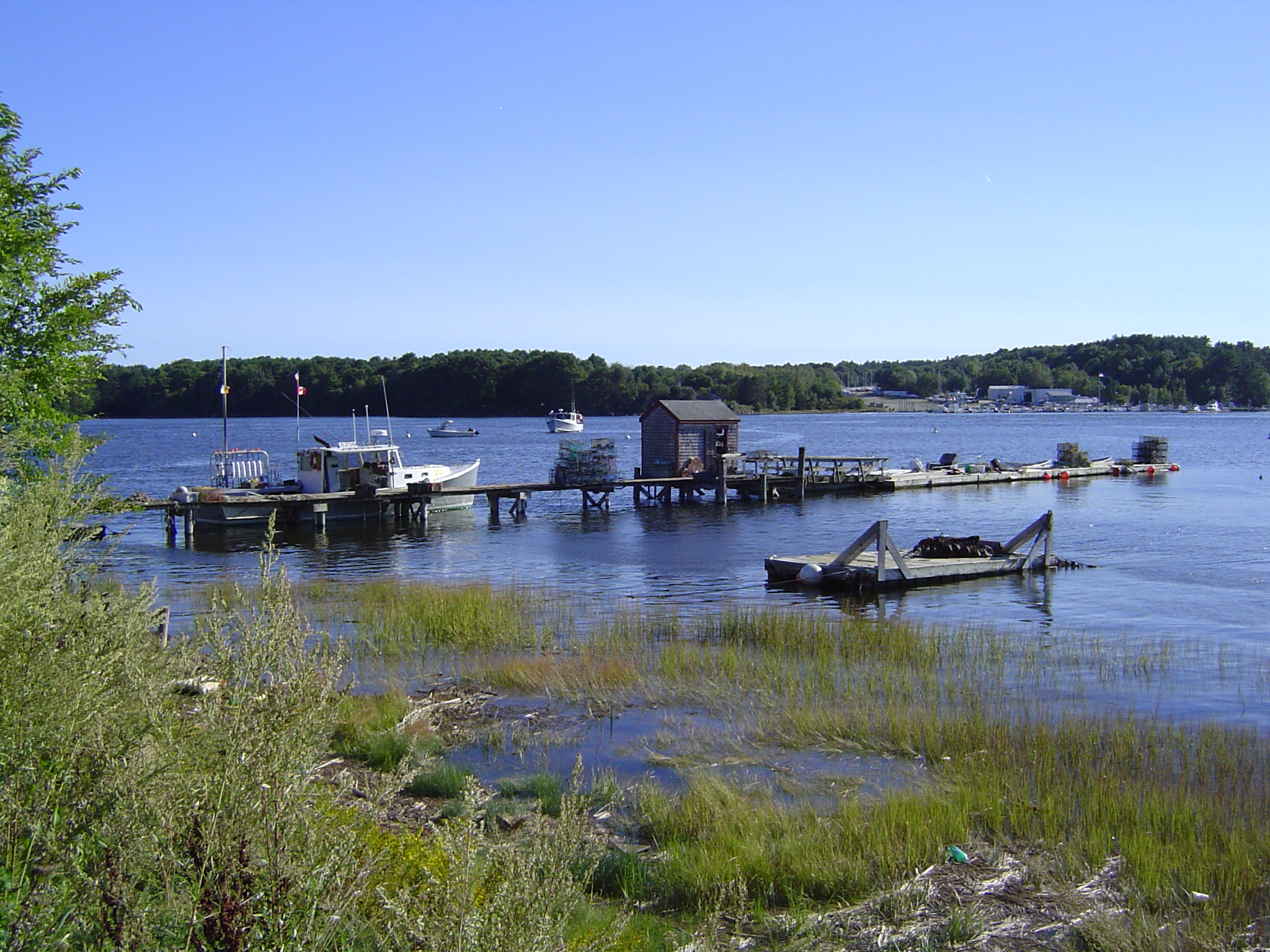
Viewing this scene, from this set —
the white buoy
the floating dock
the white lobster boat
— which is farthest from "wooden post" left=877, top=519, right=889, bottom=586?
the white lobster boat

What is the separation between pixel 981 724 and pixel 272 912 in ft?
30.2

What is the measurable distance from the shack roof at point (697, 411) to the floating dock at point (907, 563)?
18.7 metres

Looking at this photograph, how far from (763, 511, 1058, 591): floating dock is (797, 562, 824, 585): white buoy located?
0.01 m

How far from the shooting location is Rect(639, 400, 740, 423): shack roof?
147 ft

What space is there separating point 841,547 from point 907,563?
8379 millimetres

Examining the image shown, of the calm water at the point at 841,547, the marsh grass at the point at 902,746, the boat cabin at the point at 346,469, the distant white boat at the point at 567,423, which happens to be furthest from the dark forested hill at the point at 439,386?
the marsh grass at the point at 902,746

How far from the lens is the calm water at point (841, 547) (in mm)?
21797

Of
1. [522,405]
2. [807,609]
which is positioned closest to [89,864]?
[807,609]

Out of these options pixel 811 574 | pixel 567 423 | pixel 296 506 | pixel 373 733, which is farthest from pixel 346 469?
pixel 567 423

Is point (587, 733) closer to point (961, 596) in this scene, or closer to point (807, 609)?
point (807, 609)

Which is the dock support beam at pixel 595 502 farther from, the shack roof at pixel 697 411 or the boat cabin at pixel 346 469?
the boat cabin at pixel 346 469

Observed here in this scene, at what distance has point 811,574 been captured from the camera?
23641 mm

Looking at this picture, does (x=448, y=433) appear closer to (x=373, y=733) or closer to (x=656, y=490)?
(x=656, y=490)

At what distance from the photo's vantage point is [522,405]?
174000 millimetres
